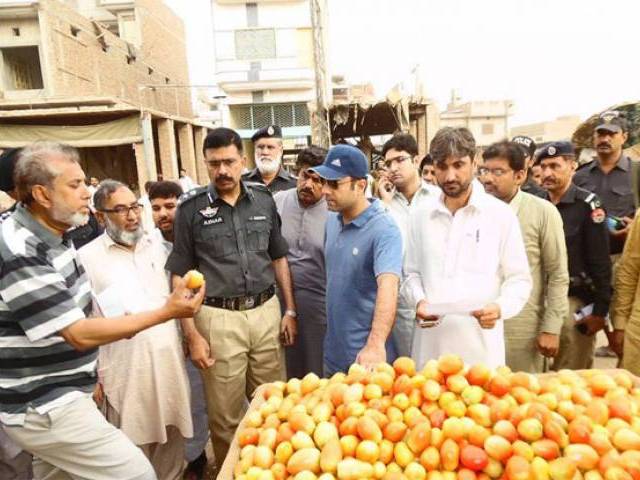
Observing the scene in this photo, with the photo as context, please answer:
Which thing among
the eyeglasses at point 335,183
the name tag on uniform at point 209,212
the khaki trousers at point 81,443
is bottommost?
the khaki trousers at point 81,443

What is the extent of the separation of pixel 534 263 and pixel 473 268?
2.24 feet

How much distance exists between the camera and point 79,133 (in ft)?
40.9

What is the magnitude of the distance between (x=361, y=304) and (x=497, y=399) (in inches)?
35.8

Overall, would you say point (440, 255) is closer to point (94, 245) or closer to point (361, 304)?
point (361, 304)

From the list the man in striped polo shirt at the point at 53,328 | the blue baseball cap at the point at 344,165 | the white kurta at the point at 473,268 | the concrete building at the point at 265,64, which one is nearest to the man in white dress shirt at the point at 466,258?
the white kurta at the point at 473,268

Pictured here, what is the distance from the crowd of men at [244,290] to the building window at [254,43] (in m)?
27.8

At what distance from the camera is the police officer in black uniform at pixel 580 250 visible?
9.70ft

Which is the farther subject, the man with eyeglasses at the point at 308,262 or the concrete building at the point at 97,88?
the concrete building at the point at 97,88

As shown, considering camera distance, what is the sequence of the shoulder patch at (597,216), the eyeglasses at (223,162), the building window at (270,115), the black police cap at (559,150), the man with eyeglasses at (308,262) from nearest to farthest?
the eyeglasses at (223,162)
the shoulder patch at (597,216)
the black police cap at (559,150)
the man with eyeglasses at (308,262)
the building window at (270,115)

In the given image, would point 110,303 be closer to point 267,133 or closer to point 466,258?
point 466,258

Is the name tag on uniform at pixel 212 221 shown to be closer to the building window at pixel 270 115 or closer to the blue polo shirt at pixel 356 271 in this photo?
the blue polo shirt at pixel 356 271

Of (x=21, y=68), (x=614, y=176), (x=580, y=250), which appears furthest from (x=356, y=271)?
(x=21, y=68)

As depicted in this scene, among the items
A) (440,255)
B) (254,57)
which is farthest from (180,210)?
(254,57)

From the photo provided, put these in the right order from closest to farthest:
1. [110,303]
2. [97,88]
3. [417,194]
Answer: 1. [110,303]
2. [417,194]
3. [97,88]
